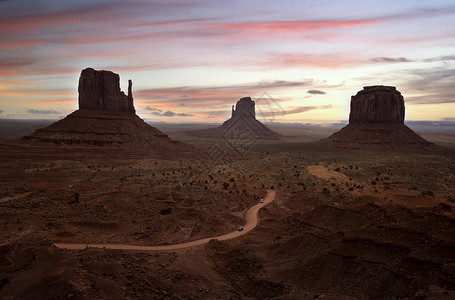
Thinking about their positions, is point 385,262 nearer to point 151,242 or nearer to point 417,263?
point 417,263

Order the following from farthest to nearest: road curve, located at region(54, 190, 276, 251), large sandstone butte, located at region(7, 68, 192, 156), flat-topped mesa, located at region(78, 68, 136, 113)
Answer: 1. flat-topped mesa, located at region(78, 68, 136, 113)
2. large sandstone butte, located at region(7, 68, 192, 156)
3. road curve, located at region(54, 190, 276, 251)

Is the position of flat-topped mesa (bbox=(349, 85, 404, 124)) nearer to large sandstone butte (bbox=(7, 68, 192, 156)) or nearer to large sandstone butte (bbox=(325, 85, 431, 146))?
large sandstone butte (bbox=(325, 85, 431, 146))

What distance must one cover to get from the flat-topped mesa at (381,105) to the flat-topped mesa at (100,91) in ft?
270

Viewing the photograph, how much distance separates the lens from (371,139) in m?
96.9

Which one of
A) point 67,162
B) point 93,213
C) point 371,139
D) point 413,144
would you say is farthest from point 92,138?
point 413,144

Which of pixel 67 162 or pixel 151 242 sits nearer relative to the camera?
pixel 151 242

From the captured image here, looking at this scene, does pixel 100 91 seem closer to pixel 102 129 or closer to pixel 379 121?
pixel 102 129

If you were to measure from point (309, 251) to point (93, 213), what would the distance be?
Result: 64.5ft

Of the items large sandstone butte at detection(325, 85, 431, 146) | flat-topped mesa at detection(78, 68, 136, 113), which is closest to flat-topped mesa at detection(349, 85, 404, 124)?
large sandstone butte at detection(325, 85, 431, 146)

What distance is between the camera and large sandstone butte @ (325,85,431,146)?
97250mm

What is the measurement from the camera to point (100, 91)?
85.9 metres

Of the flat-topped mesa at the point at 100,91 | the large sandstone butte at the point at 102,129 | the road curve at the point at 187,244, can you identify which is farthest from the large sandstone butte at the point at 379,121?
the road curve at the point at 187,244

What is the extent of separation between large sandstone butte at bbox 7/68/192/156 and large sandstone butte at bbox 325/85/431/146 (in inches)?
2293

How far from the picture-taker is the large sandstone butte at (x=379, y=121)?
97250 millimetres
